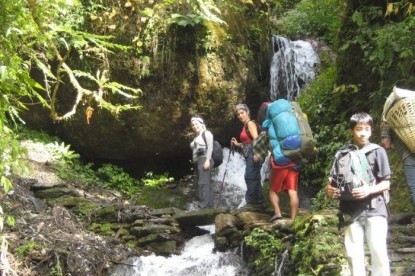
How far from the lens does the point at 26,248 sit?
20.7ft

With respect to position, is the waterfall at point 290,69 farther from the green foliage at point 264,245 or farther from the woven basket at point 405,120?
the woven basket at point 405,120

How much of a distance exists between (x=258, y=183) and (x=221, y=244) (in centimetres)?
114

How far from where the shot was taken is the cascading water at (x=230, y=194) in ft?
22.4

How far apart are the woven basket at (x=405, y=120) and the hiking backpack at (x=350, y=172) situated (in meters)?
0.80

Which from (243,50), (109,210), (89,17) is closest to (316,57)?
(243,50)

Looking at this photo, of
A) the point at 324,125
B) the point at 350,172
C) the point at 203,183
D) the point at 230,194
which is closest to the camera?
the point at 350,172

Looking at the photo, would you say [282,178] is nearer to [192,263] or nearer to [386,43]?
[192,263]

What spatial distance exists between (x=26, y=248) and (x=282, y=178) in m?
3.42

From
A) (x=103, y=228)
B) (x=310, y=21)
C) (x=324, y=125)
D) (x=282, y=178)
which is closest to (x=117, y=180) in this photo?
(x=103, y=228)

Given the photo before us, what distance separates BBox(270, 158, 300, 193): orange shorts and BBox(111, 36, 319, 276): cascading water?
111 cm

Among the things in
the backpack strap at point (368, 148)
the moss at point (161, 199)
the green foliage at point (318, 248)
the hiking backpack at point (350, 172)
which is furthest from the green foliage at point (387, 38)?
the moss at point (161, 199)

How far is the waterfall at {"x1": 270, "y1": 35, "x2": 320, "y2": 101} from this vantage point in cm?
1247

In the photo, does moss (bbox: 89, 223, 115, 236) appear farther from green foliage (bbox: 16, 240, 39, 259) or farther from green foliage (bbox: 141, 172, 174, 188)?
green foliage (bbox: 141, 172, 174, 188)

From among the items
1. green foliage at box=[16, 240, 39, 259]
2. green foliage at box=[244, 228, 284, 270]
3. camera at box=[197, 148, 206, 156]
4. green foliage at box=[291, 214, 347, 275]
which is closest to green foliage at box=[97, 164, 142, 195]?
camera at box=[197, 148, 206, 156]
